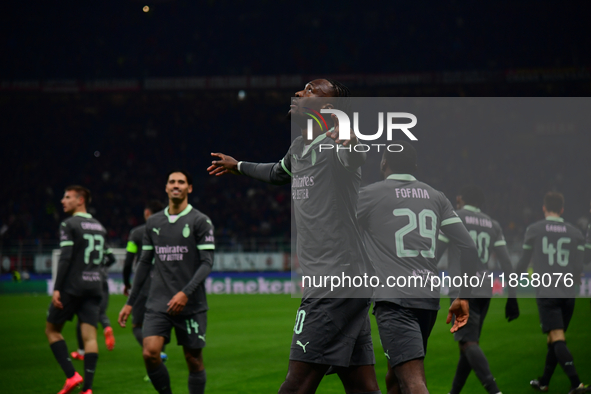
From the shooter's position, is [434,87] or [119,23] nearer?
[434,87]

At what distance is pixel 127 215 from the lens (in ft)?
95.9

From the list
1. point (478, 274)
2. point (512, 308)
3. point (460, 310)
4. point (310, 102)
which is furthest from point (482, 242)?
point (310, 102)

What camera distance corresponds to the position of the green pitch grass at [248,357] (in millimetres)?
7398

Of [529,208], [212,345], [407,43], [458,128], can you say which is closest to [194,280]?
[212,345]

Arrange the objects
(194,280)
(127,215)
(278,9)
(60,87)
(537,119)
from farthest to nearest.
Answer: (278,9) < (60,87) < (127,215) < (537,119) < (194,280)

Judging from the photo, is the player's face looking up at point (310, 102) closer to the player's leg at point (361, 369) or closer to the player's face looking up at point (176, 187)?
the player's leg at point (361, 369)

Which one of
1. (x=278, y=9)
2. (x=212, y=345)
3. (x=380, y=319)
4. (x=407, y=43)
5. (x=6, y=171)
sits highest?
(x=278, y=9)

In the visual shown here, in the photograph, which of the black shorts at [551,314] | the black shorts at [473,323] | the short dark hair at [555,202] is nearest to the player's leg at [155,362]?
the black shorts at [473,323]

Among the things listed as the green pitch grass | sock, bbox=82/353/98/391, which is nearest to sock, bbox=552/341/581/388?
the green pitch grass

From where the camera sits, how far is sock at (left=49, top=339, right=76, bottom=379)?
22.3ft

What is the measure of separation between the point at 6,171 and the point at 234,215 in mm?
12176

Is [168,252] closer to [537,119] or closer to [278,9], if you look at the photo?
[537,119]

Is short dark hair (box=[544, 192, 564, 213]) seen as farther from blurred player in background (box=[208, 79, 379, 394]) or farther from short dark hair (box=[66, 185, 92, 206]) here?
short dark hair (box=[66, 185, 92, 206])

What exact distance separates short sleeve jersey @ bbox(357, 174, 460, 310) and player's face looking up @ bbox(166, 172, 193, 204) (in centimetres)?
227
